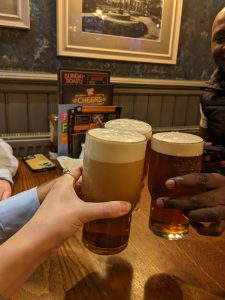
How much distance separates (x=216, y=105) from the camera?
186 centimetres

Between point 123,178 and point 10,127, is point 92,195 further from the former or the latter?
point 10,127

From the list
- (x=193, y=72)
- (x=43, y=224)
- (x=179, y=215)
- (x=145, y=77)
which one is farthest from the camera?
(x=193, y=72)

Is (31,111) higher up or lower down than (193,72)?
lower down

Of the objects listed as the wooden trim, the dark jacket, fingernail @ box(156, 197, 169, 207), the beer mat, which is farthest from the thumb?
the dark jacket

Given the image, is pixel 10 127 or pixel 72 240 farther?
pixel 10 127

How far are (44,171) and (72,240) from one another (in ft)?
1.89

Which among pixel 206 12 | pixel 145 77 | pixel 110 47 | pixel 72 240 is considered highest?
pixel 206 12

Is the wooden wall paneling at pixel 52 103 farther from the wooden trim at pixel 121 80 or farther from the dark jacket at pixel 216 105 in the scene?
the dark jacket at pixel 216 105

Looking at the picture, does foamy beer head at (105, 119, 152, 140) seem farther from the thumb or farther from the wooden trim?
the wooden trim

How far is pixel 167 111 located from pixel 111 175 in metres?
1.77

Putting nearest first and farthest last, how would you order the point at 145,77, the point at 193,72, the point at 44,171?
1. the point at 44,171
2. the point at 145,77
3. the point at 193,72

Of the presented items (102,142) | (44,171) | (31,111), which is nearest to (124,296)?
(102,142)

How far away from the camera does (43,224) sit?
53 centimetres

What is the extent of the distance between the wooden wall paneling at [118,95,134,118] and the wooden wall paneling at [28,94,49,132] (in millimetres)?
562
